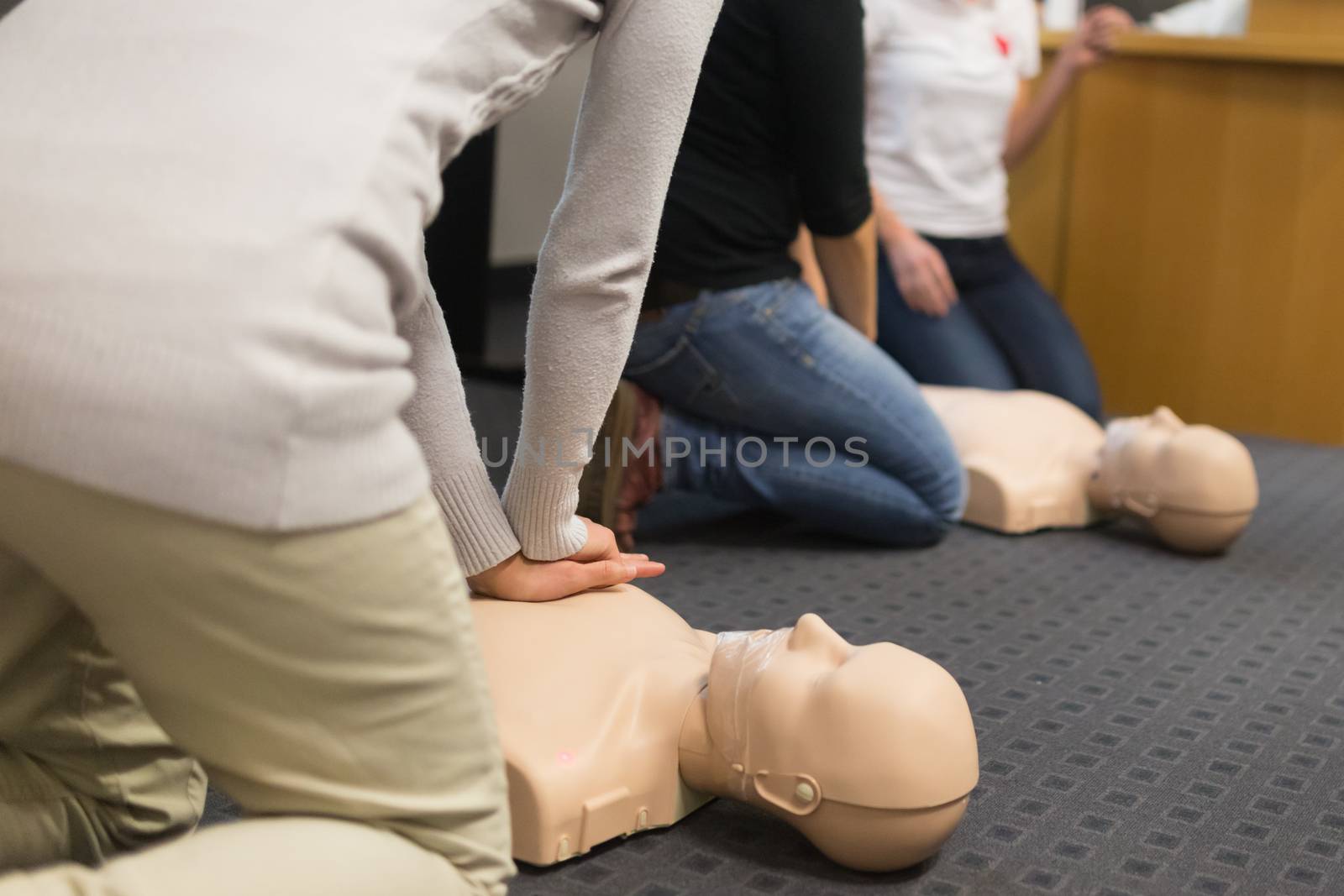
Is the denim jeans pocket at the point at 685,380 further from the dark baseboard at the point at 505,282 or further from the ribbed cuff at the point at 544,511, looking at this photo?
the dark baseboard at the point at 505,282

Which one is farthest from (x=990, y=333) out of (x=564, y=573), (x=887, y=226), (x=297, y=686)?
(x=297, y=686)

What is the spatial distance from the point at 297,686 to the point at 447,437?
1.20ft

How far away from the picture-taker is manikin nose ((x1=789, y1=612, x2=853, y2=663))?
39.2 inches

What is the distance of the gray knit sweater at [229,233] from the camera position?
2.02ft

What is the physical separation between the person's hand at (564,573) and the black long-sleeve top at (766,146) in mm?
657

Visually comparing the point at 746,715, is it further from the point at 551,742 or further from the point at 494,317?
the point at 494,317

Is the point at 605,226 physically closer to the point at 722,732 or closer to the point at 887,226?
the point at 722,732

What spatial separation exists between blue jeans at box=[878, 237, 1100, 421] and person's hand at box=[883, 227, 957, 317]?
27mm

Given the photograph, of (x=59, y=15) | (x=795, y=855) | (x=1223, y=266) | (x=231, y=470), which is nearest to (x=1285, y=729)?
(x=795, y=855)

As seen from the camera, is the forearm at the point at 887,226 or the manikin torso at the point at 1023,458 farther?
the forearm at the point at 887,226

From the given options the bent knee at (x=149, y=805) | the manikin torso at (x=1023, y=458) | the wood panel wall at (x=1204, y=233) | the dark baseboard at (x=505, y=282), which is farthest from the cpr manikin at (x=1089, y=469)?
the dark baseboard at (x=505, y=282)

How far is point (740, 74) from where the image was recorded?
1.69m

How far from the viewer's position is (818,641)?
1.00 metres

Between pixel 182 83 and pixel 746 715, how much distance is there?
22.3 inches
